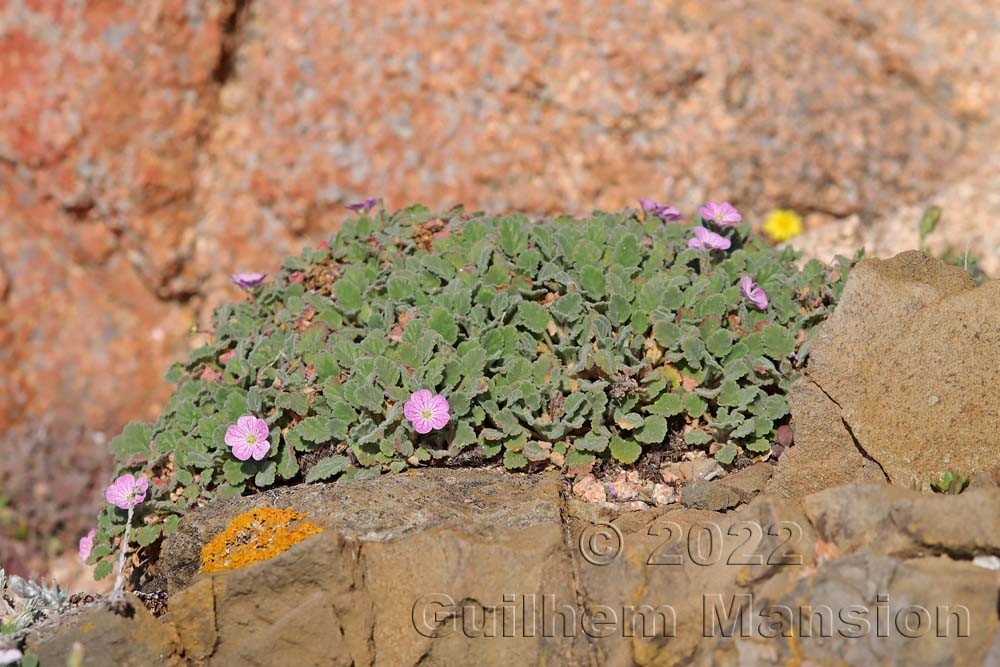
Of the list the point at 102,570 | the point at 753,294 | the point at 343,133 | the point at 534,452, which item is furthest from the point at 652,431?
the point at 343,133

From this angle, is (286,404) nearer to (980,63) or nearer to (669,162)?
(669,162)

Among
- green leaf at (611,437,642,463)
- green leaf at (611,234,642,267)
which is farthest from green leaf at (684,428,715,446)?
green leaf at (611,234,642,267)

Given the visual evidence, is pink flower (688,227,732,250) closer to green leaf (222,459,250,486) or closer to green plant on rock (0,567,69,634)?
green leaf (222,459,250,486)

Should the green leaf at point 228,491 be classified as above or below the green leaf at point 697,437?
below

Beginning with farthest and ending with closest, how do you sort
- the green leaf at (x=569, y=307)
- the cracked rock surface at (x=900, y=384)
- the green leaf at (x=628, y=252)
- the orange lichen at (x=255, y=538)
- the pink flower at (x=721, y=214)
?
the pink flower at (x=721, y=214) < the green leaf at (x=628, y=252) < the green leaf at (x=569, y=307) < the cracked rock surface at (x=900, y=384) < the orange lichen at (x=255, y=538)

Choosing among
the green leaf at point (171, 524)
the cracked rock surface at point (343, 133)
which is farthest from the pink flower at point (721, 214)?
the green leaf at point (171, 524)

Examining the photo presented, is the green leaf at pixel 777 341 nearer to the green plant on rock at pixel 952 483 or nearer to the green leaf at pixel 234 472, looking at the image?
the green plant on rock at pixel 952 483

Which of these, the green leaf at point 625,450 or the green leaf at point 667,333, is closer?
the green leaf at point 625,450
